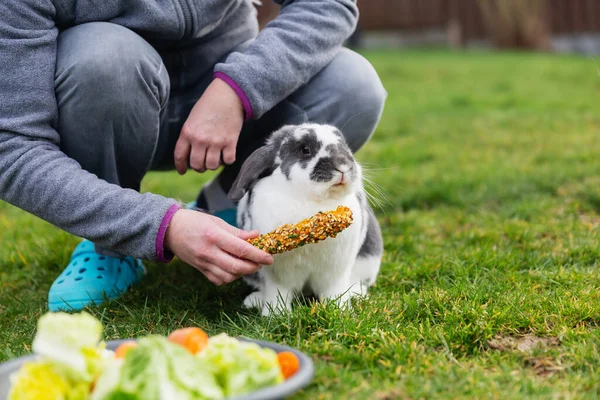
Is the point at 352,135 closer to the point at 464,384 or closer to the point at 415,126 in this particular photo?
the point at 464,384

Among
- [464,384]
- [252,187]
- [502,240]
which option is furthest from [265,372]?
[502,240]

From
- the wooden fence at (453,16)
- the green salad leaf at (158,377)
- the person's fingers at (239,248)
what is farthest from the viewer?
the wooden fence at (453,16)

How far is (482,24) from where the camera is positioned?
14023 millimetres

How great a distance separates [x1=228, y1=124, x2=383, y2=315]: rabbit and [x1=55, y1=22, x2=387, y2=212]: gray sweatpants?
0.37 m

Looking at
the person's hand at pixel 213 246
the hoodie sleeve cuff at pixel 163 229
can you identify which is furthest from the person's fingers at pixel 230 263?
the hoodie sleeve cuff at pixel 163 229

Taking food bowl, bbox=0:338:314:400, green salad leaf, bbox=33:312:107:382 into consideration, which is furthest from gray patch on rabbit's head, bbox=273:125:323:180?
green salad leaf, bbox=33:312:107:382

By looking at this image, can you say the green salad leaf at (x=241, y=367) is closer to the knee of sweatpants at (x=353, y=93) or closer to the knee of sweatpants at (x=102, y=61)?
the knee of sweatpants at (x=102, y=61)

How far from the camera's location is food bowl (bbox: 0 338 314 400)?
1263 millimetres

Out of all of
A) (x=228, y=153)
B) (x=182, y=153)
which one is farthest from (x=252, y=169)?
(x=182, y=153)

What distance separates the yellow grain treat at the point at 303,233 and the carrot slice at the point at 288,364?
1.35 feet

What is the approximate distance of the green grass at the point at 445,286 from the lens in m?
1.62

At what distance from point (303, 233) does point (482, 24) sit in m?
13.2

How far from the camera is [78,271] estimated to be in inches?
90.0

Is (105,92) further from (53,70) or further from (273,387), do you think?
(273,387)
